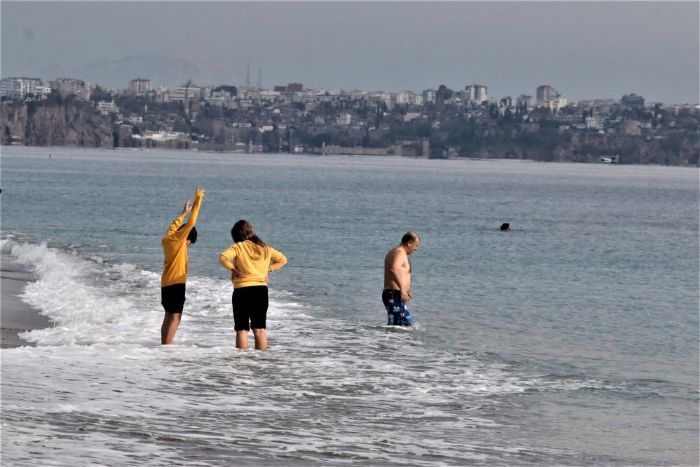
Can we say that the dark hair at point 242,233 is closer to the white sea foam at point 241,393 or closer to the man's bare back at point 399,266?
the white sea foam at point 241,393

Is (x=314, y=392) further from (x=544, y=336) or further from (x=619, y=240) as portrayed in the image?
(x=619, y=240)

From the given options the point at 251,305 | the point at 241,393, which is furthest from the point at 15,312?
the point at 241,393

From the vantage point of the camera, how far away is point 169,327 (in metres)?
13.9

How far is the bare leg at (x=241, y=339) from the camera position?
45.5 ft

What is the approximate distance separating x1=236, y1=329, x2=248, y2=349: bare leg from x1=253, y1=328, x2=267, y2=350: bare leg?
112 millimetres

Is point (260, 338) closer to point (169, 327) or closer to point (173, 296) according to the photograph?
point (169, 327)

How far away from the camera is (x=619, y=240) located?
2014 inches

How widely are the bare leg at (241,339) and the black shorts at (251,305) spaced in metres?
0.18

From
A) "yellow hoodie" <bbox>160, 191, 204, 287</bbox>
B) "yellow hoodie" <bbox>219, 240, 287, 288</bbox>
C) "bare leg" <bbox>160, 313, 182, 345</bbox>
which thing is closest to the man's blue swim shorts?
"bare leg" <bbox>160, 313, 182, 345</bbox>

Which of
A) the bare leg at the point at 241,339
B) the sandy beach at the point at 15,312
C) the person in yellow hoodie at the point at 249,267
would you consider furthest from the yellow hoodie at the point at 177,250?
the sandy beach at the point at 15,312

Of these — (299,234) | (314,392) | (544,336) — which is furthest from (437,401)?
(299,234)

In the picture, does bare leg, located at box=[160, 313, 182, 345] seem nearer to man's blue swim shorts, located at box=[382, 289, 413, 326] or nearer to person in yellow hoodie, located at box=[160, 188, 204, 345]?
→ person in yellow hoodie, located at box=[160, 188, 204, 345]

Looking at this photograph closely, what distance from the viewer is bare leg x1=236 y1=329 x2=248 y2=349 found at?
1386 cm

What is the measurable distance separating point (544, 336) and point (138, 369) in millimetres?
7510
